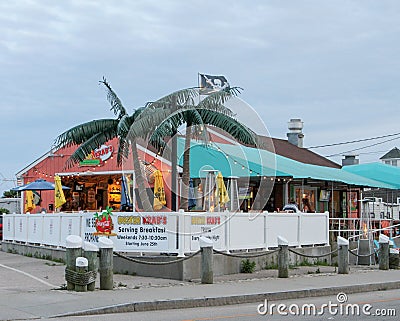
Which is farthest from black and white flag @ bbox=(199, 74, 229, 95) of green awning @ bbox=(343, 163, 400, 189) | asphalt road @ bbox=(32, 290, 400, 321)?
asphalt road @ bbox=(32, 290, 400, 321)

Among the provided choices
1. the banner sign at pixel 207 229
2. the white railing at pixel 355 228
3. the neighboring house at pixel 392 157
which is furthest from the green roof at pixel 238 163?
the neighboring house at pixel 392 157

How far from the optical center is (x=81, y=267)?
14.9 metres

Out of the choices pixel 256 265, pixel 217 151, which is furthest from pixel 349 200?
pixel 256 265

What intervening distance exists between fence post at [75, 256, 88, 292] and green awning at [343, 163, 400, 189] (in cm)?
2114

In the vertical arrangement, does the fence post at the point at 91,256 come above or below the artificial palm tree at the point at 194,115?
below

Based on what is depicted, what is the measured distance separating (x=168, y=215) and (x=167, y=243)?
2.31ft

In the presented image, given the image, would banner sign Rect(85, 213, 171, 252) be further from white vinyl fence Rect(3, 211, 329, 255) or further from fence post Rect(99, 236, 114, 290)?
fence post Rect(99, 236, 114, 290)

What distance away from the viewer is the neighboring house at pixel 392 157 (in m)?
60.3

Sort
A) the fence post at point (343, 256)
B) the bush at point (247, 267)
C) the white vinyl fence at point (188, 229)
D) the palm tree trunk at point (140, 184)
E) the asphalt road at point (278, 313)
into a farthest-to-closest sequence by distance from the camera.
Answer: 1. the palm tree trunk at point (140, 184)
2. the fence post at point (343, 256)
3. the bush at point (247, 267)
4. the white vinyl fence at point (188, 229)
5. the asphalt road at point (278, 313)

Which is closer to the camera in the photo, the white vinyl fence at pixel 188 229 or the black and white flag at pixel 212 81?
the white vinyl fence at pixel 188 229

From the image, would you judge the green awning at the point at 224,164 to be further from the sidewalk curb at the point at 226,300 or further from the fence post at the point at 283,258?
the sidewalk curb at the point at 226,300

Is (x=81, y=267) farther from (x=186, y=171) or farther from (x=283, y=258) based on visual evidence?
(x=186, y=171)

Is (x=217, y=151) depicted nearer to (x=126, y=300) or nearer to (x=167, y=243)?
(x=167, y=243)

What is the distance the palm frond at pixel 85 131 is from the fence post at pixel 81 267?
8865 mm
